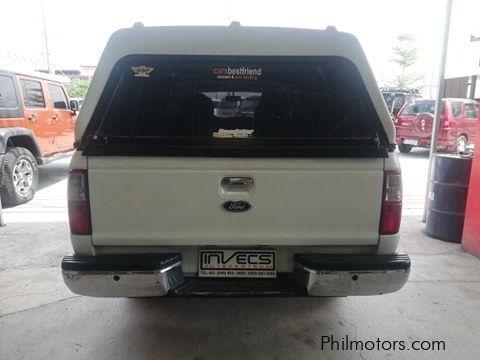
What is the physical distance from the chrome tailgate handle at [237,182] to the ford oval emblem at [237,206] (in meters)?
0.09

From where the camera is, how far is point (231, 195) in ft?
7.32

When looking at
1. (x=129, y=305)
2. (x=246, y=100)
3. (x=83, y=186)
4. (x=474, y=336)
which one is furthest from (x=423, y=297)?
(x=83, y=186)

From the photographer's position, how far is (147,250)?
7.61 ft

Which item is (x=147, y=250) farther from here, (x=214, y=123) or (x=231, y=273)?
(x=214, y=123)

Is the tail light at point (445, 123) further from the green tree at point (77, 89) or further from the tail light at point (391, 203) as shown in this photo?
the green tree at point (77, 89)

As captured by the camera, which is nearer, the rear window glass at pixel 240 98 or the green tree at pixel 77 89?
the rear window glass at pixel 240 98

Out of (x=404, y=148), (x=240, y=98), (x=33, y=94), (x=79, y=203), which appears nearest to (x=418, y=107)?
(x=404, y=148)

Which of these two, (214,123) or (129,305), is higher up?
(214,123)

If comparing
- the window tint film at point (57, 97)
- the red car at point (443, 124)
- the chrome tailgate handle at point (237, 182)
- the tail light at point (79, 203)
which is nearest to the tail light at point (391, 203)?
the chrome tailgate handle at point (237, 182)

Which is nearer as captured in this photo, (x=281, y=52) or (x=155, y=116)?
(x=281, y=52)

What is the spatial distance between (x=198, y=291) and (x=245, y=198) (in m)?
0.60

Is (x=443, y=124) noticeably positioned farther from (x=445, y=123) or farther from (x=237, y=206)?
(x=237, y=206)

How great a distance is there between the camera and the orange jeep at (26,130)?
5863 millimetres

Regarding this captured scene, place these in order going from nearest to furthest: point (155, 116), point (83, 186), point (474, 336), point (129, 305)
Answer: point (83, 186), point (155, 116), point (474, 336), point (129, 305)
